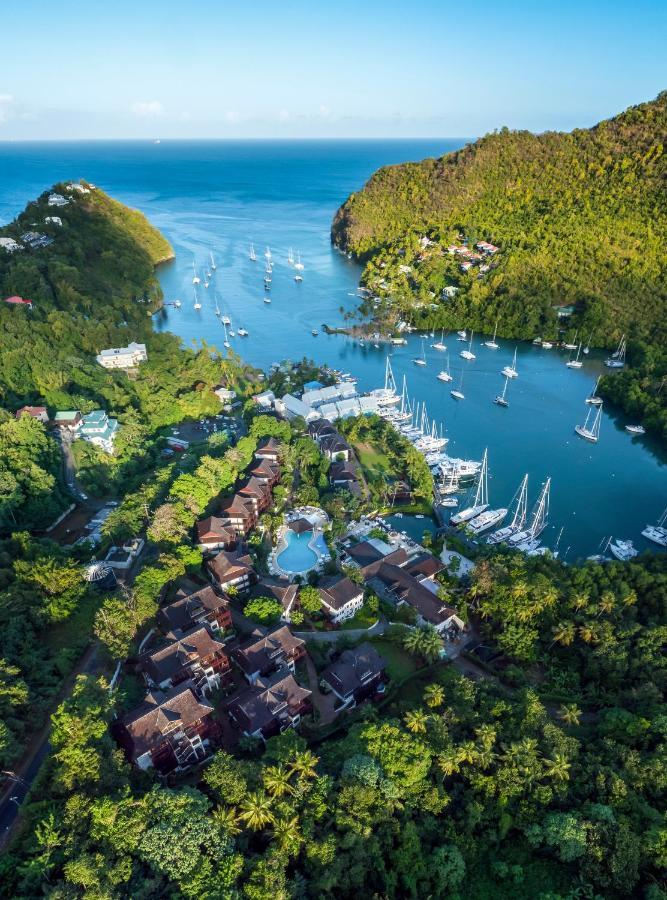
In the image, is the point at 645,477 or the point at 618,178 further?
the point at 618,178

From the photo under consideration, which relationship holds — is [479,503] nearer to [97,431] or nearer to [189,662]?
[189,662]

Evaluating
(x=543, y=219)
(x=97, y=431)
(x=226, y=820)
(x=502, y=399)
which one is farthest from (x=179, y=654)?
(x=543, y=219)

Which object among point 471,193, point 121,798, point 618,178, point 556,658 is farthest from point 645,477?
point 471,193

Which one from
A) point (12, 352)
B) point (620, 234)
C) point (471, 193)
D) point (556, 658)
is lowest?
point (556, 658)

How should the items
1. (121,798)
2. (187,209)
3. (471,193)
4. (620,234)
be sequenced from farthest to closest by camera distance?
(187,209) → (471,193) → (620,234) → (121,798)

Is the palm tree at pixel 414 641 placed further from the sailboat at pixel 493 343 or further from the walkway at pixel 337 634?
the sailboat at pixel 493 343

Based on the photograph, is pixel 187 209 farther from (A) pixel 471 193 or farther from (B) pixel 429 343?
(B) pixel 429 343
